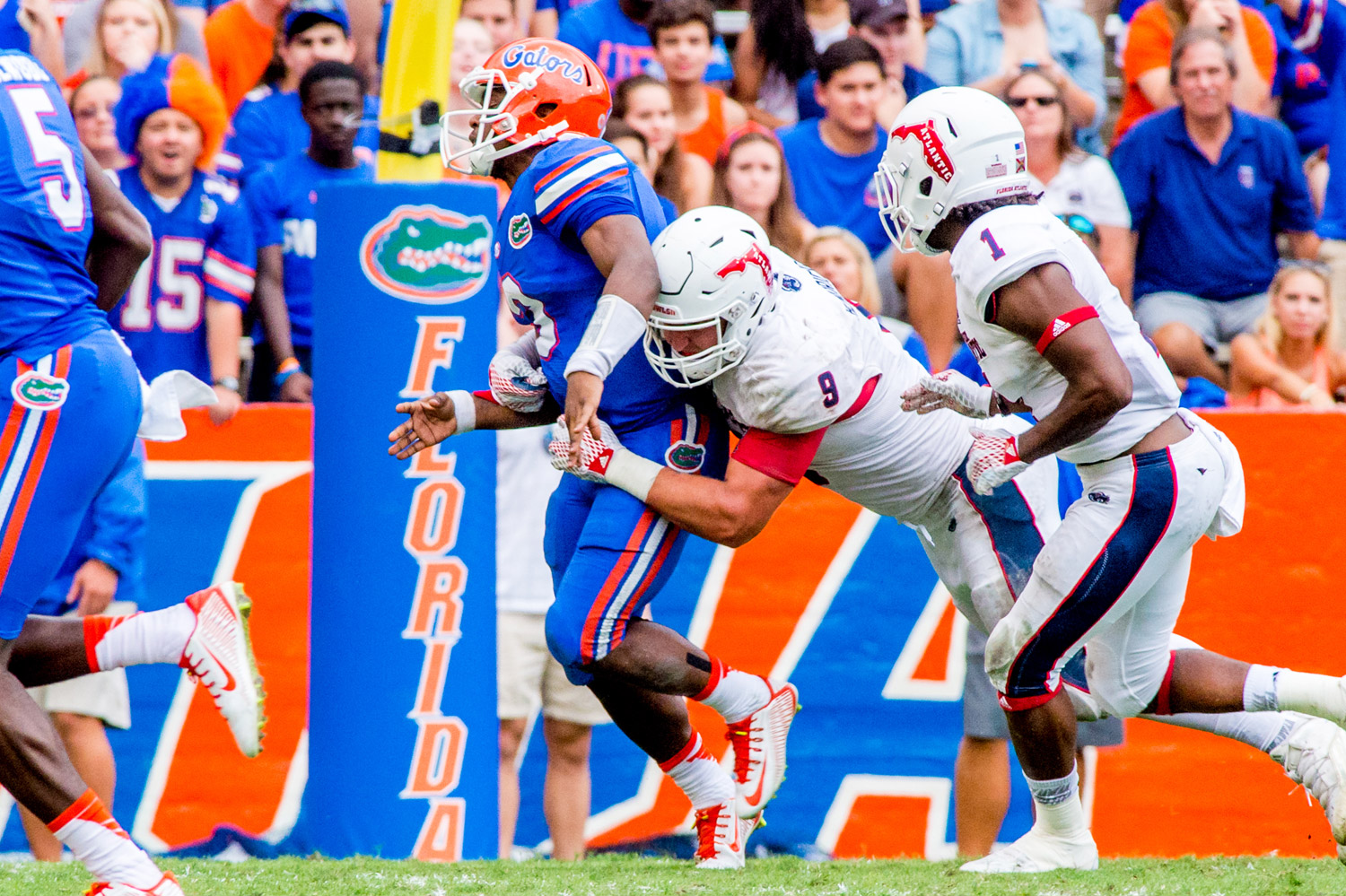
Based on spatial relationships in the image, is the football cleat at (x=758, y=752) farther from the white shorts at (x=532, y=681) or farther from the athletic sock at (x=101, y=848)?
the athletic sock at (x=101, y=848)

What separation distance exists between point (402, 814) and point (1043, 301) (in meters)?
2.34

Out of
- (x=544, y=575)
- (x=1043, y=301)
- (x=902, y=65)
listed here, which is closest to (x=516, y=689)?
(x=544, y=575)

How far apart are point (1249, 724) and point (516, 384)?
206 centimetres

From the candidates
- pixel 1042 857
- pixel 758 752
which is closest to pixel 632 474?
pixel 758 752

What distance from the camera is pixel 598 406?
4039mm

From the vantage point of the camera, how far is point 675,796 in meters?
5.68

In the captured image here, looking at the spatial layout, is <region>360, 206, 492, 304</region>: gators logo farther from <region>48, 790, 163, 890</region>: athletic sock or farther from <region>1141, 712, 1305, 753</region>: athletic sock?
<region>1141, 712, 1305, 753</region>: athletic sock

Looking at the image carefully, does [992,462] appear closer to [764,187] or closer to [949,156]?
[949,156]

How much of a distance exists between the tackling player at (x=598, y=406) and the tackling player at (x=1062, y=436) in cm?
65

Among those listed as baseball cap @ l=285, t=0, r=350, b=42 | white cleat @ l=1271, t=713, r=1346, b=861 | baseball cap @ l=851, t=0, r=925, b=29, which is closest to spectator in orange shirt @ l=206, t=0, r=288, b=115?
baseball cap @ l=285, t=0, r=350, b=42

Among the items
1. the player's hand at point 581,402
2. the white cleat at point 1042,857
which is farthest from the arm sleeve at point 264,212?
the white cleat at point 1042,857

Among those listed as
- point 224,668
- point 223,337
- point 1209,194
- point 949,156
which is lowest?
point 224,668

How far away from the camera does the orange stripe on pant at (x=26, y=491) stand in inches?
144

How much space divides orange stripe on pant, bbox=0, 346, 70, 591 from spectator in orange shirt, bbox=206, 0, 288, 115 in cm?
403
